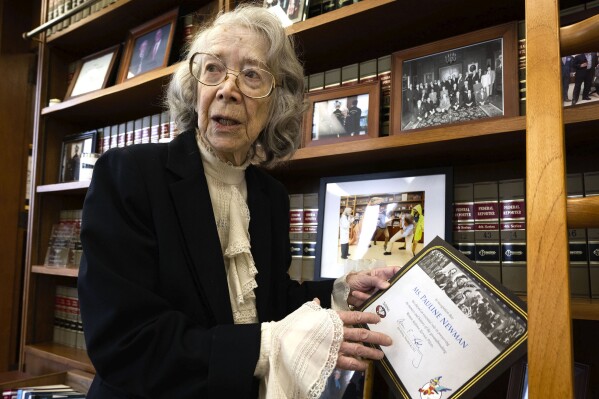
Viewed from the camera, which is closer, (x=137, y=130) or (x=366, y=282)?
(x=366, y=282)

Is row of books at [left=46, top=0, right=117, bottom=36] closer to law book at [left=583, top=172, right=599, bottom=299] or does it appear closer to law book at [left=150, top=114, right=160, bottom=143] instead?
law book at [left=150, top=114, right=160, bottom=143]

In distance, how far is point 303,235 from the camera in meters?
1.49

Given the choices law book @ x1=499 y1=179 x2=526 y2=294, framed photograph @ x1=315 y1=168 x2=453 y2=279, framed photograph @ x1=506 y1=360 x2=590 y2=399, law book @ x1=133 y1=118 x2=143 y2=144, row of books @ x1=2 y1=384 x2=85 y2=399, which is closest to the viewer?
framed photograph @ x1=506 y1=360 x2=590 y2=399

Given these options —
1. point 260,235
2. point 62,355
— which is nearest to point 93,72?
point 62,355

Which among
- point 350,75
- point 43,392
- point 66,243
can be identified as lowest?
point 43,392

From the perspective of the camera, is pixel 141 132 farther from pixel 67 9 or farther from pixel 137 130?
pixel 67 9

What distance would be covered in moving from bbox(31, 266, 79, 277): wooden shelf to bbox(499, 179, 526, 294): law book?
1.55 meters

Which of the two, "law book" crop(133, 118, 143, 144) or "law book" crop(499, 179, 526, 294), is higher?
"law book" crop(133, 118, 143, 144)

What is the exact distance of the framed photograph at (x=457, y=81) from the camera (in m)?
1.10

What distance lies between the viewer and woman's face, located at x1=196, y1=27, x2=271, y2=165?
1.01 m

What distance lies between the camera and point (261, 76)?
106 centimetres

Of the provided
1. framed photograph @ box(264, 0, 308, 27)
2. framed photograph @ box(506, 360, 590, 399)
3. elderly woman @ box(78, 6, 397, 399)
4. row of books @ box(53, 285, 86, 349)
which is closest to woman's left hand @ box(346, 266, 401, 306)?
elderly woman @ box(78, 6, 397, 399)

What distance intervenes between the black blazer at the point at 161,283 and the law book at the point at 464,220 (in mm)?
527
